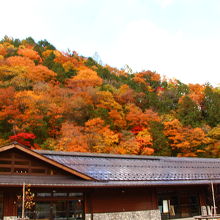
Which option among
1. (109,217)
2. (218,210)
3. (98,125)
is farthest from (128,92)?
(109,217)

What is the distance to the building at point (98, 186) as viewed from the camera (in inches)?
466

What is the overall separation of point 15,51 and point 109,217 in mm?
45826

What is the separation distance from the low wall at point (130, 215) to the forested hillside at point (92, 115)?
13827mm

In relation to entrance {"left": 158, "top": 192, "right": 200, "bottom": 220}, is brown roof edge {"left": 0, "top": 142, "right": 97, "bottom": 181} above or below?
above

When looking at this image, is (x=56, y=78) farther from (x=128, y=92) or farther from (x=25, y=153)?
(x=25, y=153)

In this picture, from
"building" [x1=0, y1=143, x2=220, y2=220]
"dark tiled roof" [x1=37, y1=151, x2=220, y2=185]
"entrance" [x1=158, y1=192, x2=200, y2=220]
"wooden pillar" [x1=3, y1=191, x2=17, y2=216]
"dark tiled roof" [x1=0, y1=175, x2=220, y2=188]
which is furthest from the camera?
"entrance" [x1=158, y1=192, x2=200, y2=220]

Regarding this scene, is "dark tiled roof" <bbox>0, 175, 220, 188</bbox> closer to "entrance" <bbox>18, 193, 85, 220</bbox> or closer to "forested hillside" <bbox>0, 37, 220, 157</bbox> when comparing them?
"entrance" <bbox>18, 193, 85, 220</bbox>

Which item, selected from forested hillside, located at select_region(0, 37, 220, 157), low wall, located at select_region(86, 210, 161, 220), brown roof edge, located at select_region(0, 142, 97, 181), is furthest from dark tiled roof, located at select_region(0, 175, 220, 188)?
forested hillside, located at select_region(0, 37, 220, 157)

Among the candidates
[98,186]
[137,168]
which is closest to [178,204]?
[137,168]

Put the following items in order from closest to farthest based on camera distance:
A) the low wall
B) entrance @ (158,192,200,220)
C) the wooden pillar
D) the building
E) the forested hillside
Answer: the wooden pillar, the building, the low wall, entrance @ (158,192,200,220), the forested hillside

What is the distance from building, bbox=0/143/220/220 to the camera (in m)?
11.8

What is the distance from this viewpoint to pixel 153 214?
46.7 ft

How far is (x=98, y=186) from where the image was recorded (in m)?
12.2

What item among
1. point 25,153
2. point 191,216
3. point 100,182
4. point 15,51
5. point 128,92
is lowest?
point 191,216
